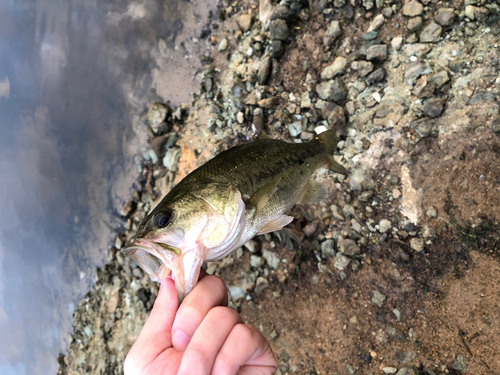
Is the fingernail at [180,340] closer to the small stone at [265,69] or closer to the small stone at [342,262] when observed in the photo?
the small stone at [342,262]

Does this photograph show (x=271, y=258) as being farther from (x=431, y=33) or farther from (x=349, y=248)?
(x=431, y=33)

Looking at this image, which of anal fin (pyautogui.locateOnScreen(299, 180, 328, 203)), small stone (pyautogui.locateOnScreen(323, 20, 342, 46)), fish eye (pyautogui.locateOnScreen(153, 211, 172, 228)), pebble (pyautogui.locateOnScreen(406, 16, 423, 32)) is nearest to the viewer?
fish eye (pyautogui.locateOnScreen(153, 211, 172, 228))

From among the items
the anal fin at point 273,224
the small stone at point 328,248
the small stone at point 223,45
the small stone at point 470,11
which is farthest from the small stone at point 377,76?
the small stone at point 223,45

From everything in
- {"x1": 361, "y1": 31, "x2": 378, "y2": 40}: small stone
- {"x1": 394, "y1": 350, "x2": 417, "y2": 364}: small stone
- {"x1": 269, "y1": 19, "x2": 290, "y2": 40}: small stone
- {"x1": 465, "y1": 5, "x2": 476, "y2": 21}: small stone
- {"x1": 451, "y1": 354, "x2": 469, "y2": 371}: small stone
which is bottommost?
{"x1": 394, "y1": 350, "x2": 417, "y2": 364}: small stone

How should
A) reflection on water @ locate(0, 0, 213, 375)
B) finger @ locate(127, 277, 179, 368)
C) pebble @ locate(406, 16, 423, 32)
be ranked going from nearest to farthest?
finger @ locate(127, 277, 179, 368) → pebble @ locate(406, 16, 423, 32) → reflection on water @ locate(0, 0, 213, 375)

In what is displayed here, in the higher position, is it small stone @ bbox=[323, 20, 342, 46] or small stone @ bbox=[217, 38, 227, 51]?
small stone @ bbox=[323, 20, 342, 46]

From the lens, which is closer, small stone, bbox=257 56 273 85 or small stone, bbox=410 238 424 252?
small stone, bbox=410 238 424 252

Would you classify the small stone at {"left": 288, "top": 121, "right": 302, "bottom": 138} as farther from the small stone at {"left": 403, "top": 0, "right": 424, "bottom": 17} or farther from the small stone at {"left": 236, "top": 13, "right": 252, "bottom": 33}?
the small stone at {"left": 236, "top": 13, "right": 252, "bottom": 33}

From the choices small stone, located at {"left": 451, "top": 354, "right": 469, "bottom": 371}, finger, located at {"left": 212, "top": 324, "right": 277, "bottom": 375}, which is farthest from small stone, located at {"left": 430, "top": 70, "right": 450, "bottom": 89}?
finger, located at {"left": 212, "top": 324, "right": 277, "bottom": 375}
